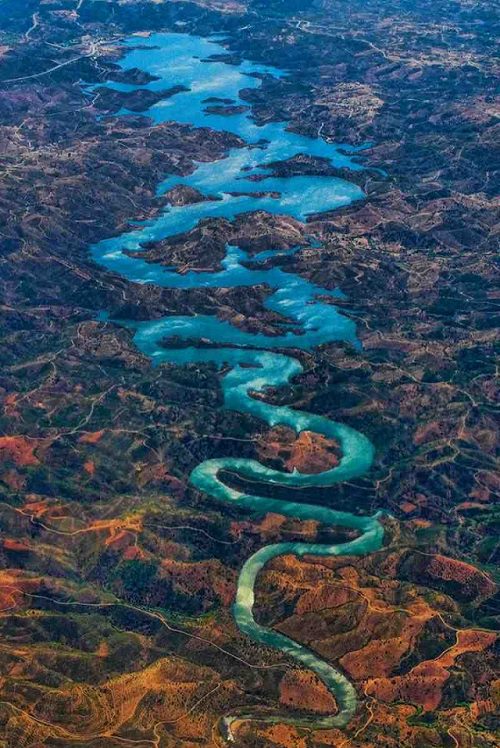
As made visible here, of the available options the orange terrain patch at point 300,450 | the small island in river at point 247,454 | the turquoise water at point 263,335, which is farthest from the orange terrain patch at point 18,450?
the orange terrain patch at point 300,450

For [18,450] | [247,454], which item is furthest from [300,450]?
[18,450]

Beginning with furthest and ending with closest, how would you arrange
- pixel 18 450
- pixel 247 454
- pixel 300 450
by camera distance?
pixel 247 454 < pixel 300 450 < pixel 18 450

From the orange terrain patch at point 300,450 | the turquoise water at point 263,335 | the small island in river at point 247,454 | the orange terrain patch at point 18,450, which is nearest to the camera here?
the small island in river at point 247,454

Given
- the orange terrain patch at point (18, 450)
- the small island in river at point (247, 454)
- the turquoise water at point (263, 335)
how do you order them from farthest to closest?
the orange terrain patch at point (18, 450)
the turquoise water at point (263, 335)
the small island in river at point (247, 454)

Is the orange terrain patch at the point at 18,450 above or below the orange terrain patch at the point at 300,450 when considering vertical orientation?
above

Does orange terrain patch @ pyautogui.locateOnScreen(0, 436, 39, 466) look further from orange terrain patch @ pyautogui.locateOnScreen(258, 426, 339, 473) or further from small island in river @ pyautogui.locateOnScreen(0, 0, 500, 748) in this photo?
orange terrain patch @ pyautogui.locateOnScreen(258, 426, 339, 473)

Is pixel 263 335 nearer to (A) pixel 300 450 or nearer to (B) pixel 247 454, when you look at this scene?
(B) pixel 247 454

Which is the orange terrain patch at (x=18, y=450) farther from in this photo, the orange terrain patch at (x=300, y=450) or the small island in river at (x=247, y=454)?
the orange terrain patch at (x=300, y=450)

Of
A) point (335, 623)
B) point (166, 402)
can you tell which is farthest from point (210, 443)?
point (335, 623)
